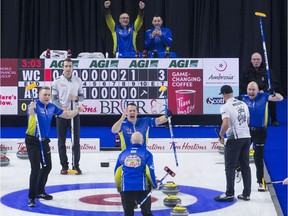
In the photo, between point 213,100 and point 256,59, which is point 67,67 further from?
point 213,100

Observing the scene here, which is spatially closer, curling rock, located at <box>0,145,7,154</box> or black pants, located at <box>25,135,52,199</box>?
black pants, located at <box>25,135,52,199</box>

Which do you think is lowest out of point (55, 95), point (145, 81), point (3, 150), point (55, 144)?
point (3, 150)

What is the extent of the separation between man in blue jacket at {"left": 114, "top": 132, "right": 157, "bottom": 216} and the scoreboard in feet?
28.3

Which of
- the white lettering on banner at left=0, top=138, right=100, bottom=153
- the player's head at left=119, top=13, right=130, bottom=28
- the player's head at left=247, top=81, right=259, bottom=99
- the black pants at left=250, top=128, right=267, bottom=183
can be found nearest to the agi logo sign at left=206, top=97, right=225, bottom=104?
the player's head at left=119, top=13, right=130, bottom=28

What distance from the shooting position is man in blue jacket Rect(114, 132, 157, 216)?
9992 mm

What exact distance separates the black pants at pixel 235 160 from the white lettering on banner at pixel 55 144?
5.19 metres

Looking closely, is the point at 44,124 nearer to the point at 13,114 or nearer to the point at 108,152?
the point at 108,152

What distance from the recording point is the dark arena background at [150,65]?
14352 mm

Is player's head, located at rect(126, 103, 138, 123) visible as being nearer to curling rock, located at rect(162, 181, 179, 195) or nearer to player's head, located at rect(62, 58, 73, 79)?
curling rock, located at rect(162, 181, 179, 195)

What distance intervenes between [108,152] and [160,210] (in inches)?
209

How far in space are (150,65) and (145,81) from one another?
1.34 ft

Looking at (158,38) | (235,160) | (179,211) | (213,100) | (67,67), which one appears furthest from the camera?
(158,38)

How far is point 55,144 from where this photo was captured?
55.4 feet

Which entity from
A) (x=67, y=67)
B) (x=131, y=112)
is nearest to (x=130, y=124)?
(x=131, y=112)
